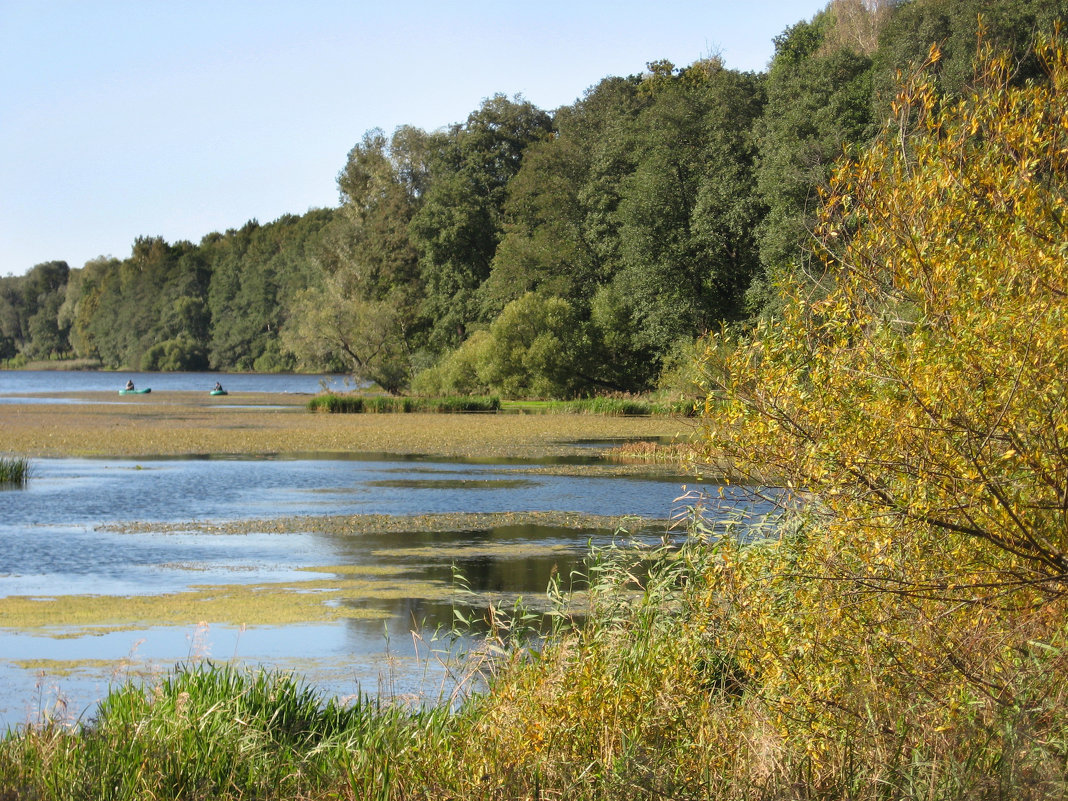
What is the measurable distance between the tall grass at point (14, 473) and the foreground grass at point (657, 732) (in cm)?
1791

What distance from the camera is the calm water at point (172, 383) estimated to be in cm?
8425

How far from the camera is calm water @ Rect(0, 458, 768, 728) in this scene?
9570 mm

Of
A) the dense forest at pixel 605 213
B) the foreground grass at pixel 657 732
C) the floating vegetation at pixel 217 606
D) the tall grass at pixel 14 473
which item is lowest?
the floating vegetation at pixel 217 606

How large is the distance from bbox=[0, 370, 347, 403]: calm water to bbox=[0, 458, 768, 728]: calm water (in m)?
53.2

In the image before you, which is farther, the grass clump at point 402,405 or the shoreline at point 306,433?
the grass clump at point 402,405

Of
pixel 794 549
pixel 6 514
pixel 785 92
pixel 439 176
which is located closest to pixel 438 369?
pixel 439 176

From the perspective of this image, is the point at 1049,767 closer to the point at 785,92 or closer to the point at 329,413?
the point at 785,92

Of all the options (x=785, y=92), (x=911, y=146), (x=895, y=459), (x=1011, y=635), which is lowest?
(x=1011, y=635)

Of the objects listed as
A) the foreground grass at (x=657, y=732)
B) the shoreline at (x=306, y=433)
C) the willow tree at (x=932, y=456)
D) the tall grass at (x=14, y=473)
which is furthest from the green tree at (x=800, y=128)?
the foreground grass at (x=657, y=732)

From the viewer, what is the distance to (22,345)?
147 m

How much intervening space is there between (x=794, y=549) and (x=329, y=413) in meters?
40.4

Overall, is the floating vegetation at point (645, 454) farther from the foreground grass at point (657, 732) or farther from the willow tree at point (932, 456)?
the willow tree at point (932, 456)

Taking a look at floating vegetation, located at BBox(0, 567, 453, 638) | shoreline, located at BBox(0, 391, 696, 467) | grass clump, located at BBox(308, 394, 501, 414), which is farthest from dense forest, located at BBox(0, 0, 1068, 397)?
floating vegetation, located at BBox(0, 567, 453, 638)

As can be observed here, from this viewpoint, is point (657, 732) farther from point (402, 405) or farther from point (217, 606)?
point (402, 405)
